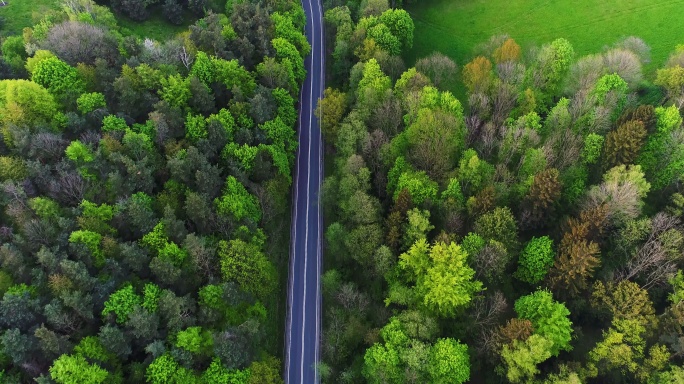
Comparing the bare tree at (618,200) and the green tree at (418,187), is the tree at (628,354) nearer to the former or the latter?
the bare tree at (618,200)

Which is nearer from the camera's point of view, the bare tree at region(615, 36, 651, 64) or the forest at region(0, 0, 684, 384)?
the forest at region(0, 0, 684, 384)

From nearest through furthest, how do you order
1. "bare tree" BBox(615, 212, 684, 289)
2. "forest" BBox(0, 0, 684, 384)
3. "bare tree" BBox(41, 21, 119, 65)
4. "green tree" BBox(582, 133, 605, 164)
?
"forest" BBox(0, 0, 684, 384) < "bare tree" BBox(615, 212, 684, 289) < "green tree" BBox(582, 133, 605, 164) < "bare tree" BBox(41, 21, 119, 65)

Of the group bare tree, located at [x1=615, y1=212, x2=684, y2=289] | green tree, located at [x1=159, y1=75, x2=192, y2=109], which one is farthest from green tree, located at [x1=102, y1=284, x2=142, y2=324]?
bare tree, located at [x1=615, y1=212, x2=684, y2=289]

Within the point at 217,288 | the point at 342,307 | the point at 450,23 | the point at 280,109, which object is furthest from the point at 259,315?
the point at 450,23

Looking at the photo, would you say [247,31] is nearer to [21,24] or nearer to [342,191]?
[342,191]

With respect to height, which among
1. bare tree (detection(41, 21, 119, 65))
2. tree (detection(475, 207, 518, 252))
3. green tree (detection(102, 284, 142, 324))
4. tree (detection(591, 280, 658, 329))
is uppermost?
bare tree (detection(41, 21, 119, 65))

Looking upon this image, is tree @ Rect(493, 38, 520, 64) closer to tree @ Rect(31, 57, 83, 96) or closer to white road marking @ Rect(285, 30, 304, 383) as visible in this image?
white road marking @ Rect(285, 30, 304, 383)

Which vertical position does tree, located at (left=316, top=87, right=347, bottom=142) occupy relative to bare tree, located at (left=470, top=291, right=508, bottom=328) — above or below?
above

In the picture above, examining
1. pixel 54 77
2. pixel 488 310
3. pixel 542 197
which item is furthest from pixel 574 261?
pixel 54 77
